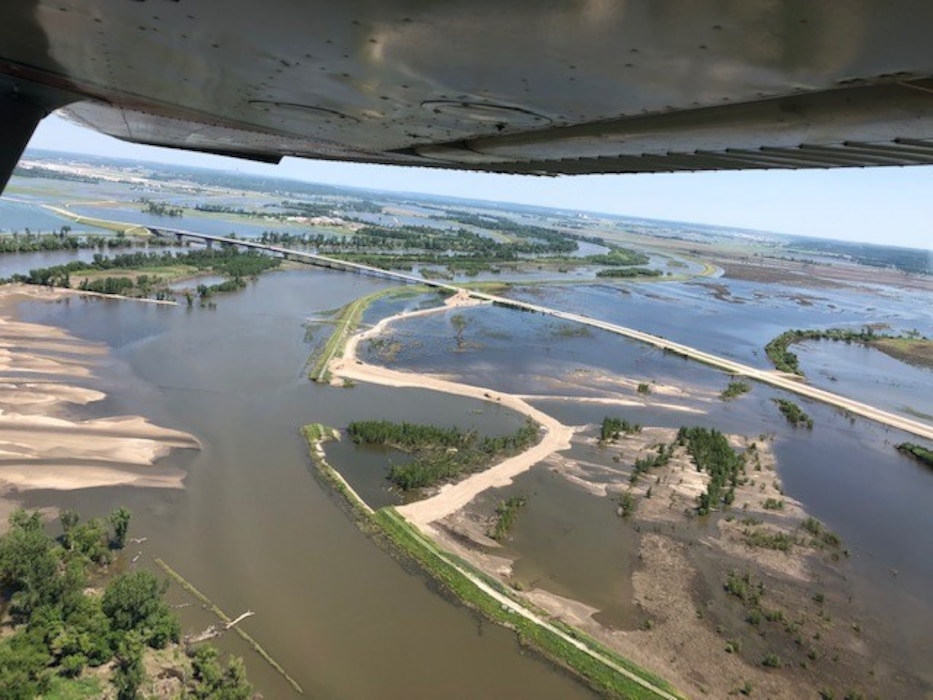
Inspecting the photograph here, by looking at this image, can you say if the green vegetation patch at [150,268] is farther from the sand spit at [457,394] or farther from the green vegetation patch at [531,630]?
the green vegetation patch at [531,630]

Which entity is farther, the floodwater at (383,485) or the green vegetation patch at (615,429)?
the green vegetation patch at (615,429)

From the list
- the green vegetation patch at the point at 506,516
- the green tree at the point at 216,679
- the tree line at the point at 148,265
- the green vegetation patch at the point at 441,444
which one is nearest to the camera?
the green tree at the point at 216,679

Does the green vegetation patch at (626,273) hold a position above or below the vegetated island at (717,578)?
above

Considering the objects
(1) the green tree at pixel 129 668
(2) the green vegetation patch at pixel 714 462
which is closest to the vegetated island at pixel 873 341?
(2) the green vegetation patch at pixel 714 462

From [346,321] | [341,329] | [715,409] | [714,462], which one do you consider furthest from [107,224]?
[714,462]

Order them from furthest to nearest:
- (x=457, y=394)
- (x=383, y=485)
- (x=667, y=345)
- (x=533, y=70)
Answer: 1. (x=667, y=345)
2. (x=457, y=394)
3. (x=383, y=485)
4. (x=533, y=70)

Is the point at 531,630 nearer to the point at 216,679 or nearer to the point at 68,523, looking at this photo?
the point at 216,679

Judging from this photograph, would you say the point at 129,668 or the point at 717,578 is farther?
the point at 717,578

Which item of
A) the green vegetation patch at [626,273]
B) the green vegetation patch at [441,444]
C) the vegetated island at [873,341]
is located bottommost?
the green vegetation patch at [441,444]
